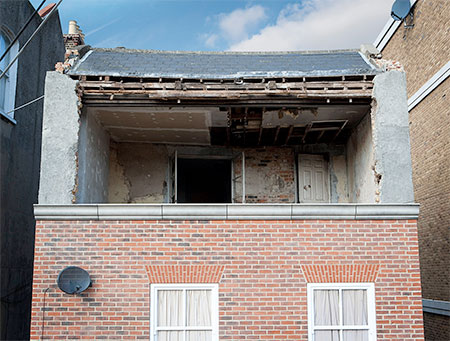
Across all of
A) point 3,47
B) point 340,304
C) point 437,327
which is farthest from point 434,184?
point 3,47

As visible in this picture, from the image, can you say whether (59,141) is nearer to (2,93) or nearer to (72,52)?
(72,52)

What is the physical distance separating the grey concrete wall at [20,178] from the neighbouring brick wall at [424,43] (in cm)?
1124

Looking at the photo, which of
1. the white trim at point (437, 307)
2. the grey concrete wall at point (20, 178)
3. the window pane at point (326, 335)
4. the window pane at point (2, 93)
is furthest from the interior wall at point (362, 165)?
the window pane at point (2, 93)

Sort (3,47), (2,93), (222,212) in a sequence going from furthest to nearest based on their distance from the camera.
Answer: (3,47), (2,93), (222,212)

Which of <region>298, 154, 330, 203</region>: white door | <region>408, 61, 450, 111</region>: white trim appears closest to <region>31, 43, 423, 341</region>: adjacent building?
<region>298, 154, 330, 203</region>: white door

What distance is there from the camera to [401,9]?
53.3 feet

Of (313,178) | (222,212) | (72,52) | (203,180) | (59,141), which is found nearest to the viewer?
(222,212)

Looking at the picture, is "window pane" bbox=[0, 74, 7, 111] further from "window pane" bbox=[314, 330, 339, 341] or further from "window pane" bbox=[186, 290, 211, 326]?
"window pane" bbox=[314, 330, 339, 341]

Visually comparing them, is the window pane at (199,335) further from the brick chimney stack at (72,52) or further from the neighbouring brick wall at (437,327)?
the neighbouring brick wall at (437,327)

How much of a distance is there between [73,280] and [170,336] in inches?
70.3

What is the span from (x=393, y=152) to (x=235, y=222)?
3065 millimetres

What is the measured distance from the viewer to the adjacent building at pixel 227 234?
823 cm

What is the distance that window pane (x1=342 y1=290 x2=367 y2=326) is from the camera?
8289 millimetres

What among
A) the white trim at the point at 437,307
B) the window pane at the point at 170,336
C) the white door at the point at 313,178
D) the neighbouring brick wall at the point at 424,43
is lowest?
the white trim at the point at 437,307
